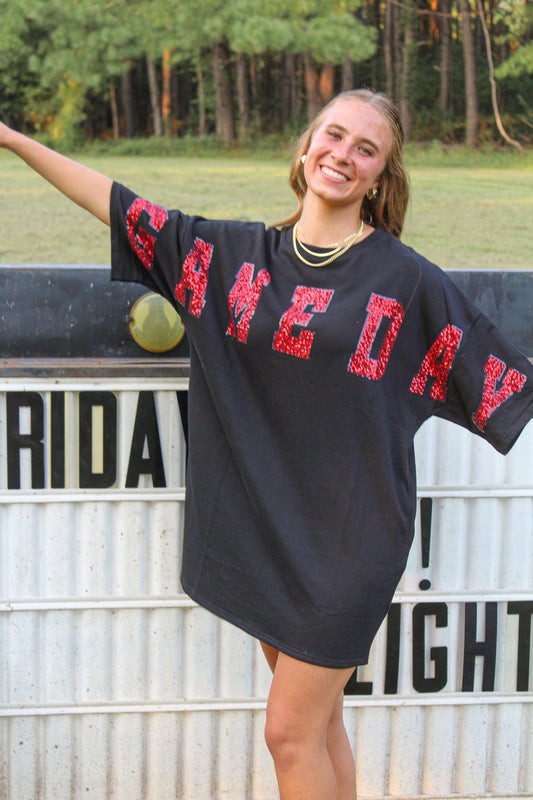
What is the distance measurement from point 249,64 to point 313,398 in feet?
5.32

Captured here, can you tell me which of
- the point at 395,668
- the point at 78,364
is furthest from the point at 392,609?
the point at 78,364

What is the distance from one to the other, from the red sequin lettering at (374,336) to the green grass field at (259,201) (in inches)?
56.6

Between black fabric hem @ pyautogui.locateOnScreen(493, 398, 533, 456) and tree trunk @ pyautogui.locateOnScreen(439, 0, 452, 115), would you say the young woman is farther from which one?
tree trunk @ pyautogui.locateOnScreen(439, 0, 452, 115)

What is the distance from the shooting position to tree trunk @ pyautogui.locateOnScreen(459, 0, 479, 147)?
2.88 m

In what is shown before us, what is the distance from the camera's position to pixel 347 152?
161cm

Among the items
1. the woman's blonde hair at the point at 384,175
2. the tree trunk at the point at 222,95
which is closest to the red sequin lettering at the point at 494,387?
the woman's blonde hair at the point at 384,175

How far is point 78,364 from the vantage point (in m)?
2.09

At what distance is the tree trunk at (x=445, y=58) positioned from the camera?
112 inches

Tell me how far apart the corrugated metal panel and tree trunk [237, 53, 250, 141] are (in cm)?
117

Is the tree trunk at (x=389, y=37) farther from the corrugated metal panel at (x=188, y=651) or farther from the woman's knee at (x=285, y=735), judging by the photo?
the woman's knee at (x=285, y=735)

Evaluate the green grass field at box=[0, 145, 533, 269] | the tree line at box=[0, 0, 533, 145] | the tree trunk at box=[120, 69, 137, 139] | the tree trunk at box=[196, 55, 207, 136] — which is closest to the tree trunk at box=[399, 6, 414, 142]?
the tree line at box=[0, 0, 533, 145]

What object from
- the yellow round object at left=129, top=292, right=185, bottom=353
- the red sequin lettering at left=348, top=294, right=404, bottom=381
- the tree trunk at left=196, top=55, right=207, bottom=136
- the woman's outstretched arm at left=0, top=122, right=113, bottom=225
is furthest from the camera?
the tree trunk at left=196, top=55, right=207, bottom=136

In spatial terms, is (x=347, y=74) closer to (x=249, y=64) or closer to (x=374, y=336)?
(x=249, y=64)

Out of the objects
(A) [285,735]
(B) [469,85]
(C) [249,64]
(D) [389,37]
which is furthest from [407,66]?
(A) [285,735]
